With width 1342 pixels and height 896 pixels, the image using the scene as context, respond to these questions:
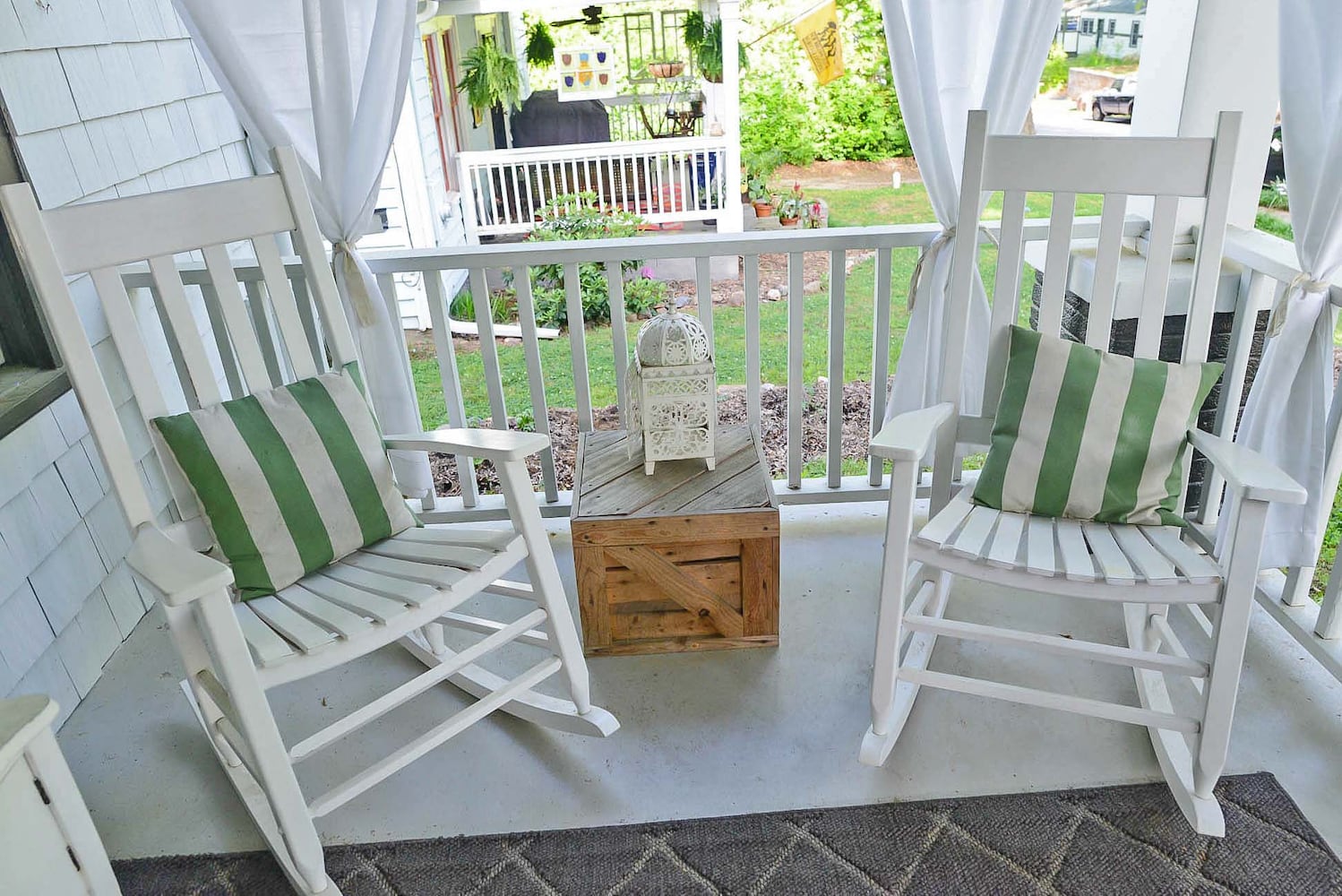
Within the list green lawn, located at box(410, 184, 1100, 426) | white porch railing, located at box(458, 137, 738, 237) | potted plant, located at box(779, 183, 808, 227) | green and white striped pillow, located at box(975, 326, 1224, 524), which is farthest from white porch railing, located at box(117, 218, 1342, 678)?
white porch railing, located at box(458, 137, 738, 237)

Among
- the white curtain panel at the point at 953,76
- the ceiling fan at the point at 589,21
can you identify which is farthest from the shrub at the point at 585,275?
the white curtain panel at the point at 953,76

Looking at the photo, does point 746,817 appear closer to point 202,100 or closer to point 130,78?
point 130,78

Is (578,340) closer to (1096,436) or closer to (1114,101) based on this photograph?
(1096,436)

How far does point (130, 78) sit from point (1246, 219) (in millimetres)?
2915

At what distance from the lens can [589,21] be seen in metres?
6.03

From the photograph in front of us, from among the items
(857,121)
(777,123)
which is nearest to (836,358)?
(857,121)

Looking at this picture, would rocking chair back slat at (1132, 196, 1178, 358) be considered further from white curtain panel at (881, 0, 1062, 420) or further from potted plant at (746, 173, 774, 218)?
potted plant at (746, 173, 774, 218)

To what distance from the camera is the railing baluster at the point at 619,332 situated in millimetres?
2377

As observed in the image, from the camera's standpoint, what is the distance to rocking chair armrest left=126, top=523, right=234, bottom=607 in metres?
1.35

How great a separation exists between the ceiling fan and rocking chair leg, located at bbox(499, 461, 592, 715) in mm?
5120

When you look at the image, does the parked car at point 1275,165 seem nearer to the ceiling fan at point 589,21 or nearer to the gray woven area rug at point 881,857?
the gray woven area rug at point 881,857

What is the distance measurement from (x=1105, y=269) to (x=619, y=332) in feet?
3.95

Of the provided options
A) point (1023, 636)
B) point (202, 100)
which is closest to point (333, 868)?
point (1023, 636)

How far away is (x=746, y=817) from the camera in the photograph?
1.73 m
